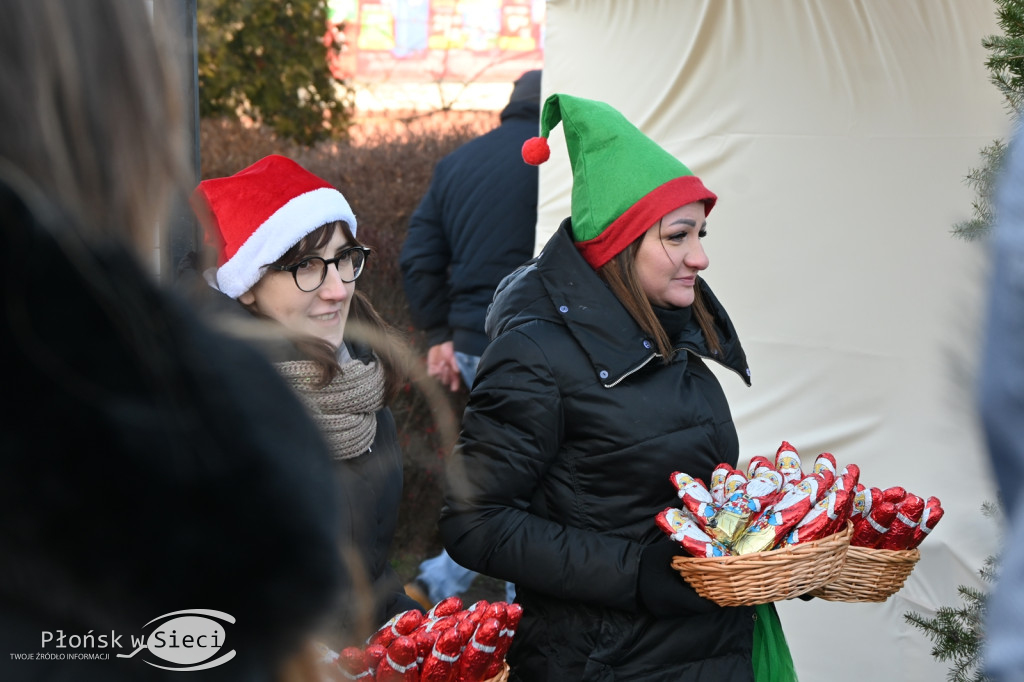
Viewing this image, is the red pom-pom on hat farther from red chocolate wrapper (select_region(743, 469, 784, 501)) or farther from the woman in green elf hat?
red chocolate wrapper (select_region(743, 469, 784, 501))

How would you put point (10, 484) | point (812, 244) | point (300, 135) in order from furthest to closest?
point (300, 135) → point (812, 244) → point (10, 484)

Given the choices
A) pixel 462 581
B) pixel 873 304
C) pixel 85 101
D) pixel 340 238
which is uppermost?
pixel 85 101

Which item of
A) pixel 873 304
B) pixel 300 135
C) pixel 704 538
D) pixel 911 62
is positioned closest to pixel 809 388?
pixel 873 304

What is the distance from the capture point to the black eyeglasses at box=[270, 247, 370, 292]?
7.46 ft

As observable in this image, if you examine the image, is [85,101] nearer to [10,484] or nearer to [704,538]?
[10,484]

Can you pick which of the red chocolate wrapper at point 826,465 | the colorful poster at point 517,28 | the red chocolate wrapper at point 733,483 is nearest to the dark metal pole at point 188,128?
the red chocolate wrapper at point 733,483

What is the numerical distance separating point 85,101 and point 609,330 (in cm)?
166

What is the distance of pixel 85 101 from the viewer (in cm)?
80

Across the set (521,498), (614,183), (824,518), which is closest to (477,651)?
(521,498)

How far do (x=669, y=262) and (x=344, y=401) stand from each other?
2.87 ft

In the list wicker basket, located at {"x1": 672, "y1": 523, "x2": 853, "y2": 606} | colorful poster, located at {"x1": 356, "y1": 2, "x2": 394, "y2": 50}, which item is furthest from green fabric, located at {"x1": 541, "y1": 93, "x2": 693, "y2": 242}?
colorful poster, located at {"x1": 356, "y1": 2, "x2": 394, "y2": 50}

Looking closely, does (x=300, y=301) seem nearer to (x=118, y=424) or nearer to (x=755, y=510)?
(x=755, y=510)

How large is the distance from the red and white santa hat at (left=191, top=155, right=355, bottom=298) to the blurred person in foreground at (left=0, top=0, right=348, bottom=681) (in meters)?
1.42

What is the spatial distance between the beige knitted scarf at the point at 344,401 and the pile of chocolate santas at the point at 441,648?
1.44 feet
